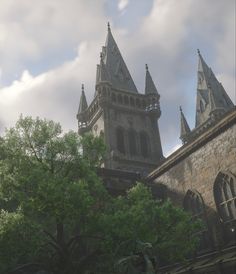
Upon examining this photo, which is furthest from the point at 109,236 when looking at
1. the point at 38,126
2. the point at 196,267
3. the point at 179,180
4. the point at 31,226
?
the point at 179,180

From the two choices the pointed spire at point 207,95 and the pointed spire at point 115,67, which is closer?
the pointed spire at point 207,95

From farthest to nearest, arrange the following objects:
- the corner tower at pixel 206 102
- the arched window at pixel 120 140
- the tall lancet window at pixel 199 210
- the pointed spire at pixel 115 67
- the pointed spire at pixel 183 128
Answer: the pointed spire at pixel 115 67 → the pointed spire at pixel 183 128 → the corner tower at pixel 206 102 → the arched window at pixel 120 140 → the tall lancet window at pixel 199 210

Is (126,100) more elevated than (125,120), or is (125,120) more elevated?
(126,100)

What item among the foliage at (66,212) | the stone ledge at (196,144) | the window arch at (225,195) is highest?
the stone ledge at (196,144)

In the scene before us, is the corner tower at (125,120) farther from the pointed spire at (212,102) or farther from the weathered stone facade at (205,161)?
the weathered stone facade at (205,161)

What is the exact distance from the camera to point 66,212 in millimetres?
12312

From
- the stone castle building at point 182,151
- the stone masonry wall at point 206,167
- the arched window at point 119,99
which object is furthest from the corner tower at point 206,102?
the stone masonry wall at point 206,167

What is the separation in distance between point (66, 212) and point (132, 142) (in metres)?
32.8

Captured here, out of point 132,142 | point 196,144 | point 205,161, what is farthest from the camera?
point 132,142

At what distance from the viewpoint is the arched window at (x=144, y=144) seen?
4492 cm

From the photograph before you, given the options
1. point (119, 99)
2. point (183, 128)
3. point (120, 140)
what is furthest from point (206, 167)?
point (183, 128)

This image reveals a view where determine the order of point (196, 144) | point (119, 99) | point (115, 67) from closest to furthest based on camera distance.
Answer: point (196, 144) < point (119, 99) < point (115, 67)

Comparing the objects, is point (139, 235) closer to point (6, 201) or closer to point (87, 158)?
point (87, 158)

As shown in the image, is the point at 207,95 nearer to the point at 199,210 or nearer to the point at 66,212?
the point at 199,210
